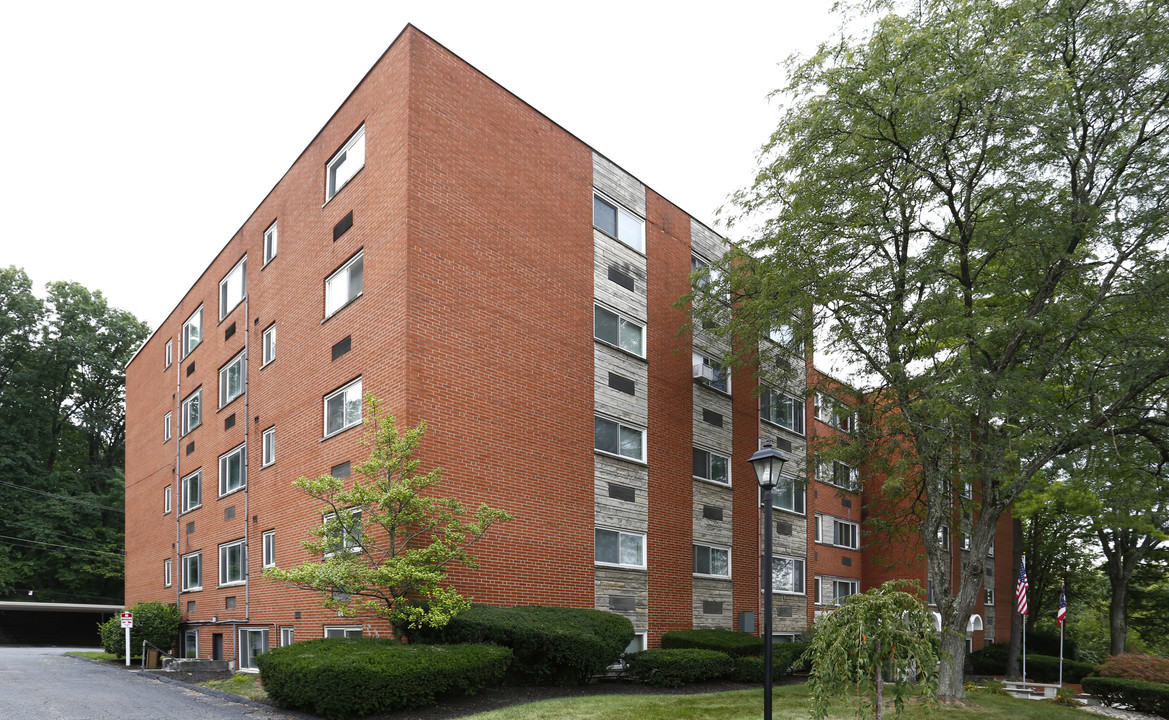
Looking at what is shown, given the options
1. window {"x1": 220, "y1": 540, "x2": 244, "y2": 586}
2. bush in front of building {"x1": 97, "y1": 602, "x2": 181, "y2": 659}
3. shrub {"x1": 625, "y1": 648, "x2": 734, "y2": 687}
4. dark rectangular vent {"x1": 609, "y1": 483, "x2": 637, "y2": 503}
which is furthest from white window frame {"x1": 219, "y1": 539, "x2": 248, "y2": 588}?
shrub {"x1": 625, "y1": 648, "x2": 734, "y2": 687}

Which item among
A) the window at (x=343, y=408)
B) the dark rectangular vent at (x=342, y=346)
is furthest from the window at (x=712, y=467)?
the dark rectangular vent at (x=342, y=346)

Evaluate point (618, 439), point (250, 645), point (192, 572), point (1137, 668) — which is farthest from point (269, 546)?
point (1137, 668)

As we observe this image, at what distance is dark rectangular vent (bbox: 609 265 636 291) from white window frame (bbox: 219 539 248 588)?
40.2 feet

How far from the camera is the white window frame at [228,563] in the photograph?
2317 centimetres

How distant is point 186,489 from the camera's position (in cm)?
2892

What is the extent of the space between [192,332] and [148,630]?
10.2 metres

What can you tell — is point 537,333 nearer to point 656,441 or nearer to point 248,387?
point 656,441

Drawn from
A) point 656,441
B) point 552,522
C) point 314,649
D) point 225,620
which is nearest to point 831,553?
point 656,441

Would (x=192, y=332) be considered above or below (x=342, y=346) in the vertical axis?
above

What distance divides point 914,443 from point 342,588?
12.5 meters

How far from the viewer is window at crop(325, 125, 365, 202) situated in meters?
19.5

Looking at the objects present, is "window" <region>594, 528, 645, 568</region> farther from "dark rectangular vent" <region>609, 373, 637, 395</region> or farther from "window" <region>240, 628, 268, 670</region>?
"window" <region>240, 628, 268, 670</region>

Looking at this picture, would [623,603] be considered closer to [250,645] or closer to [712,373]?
[712,373]

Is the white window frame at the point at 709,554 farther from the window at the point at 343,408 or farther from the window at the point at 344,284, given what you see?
the window at the point at 344,284
